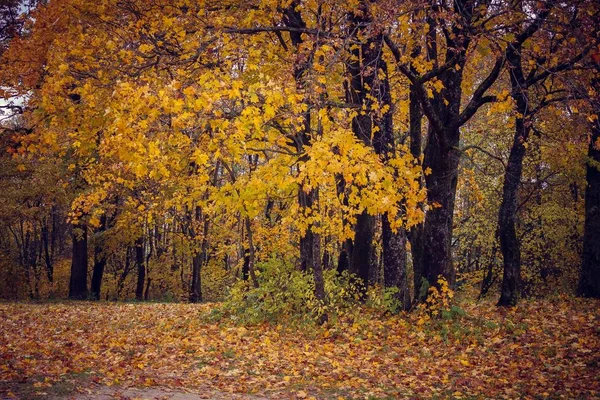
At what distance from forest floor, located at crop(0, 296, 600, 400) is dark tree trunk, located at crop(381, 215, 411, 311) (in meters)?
0.80

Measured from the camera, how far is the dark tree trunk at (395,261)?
12.7m

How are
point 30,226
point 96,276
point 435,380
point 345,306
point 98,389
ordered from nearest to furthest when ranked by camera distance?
point 98,389, point 435,380, point 345,306, point 96,276, point 30,226

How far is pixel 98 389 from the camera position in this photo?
282 inches

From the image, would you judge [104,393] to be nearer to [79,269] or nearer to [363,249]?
[363,249]

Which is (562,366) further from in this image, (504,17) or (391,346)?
(504,17)

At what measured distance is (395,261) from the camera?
42.0ft

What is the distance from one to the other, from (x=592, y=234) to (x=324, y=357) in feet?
30.8

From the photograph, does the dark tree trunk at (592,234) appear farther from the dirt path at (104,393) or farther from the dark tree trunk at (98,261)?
the dark tree trunk at (98,261)

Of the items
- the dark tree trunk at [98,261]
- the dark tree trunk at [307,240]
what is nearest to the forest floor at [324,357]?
the dark tree trunk at [307,240]

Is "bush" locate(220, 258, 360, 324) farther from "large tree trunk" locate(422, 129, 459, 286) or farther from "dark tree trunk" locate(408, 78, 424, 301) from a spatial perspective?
"large tree trunk" locate(422, 129, 459, 286)

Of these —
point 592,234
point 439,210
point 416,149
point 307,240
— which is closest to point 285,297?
point 307,240

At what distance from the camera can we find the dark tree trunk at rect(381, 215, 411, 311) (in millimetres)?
12672

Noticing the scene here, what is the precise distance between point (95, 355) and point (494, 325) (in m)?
8.37

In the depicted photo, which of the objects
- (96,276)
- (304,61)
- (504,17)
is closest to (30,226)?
(96,276)
